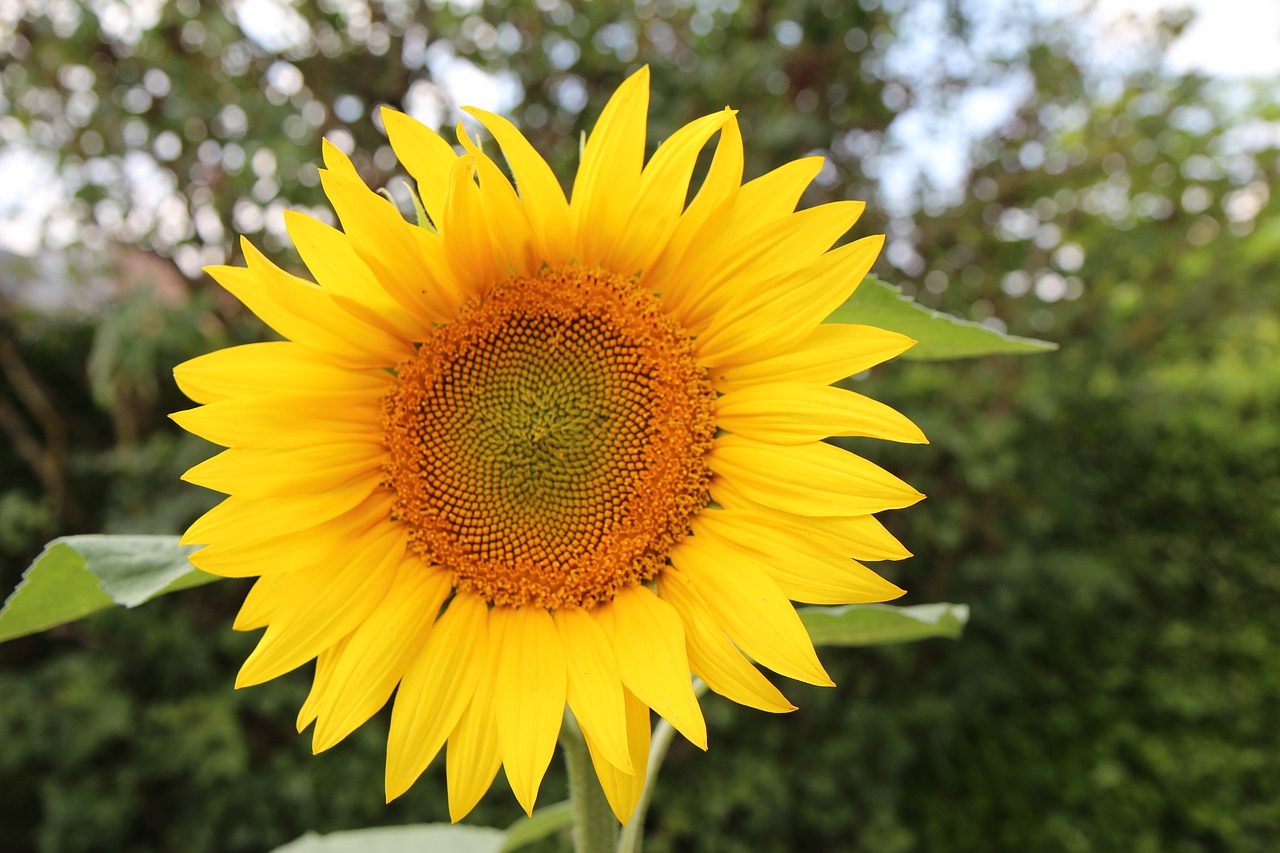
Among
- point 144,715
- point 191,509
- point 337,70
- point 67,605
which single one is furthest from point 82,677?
point 67,605

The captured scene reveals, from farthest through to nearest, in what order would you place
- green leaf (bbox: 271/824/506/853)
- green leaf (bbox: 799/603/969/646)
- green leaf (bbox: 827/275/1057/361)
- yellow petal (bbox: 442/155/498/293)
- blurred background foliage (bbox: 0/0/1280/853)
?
1. blurred background foliage (bbox: 0/0/1280/853)
2. green leaf (bbox: 271/824/506/853)
3. green leaf (bbox: 799/603/969/646)
4. green leaf (bbox: 827/275/1057/361)
5. yellow petal (bbox: 442/155/498/293)

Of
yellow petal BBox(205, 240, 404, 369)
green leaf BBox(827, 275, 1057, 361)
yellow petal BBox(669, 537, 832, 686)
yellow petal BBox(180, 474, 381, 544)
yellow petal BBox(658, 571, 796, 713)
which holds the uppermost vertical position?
green leaf BBox(827, 275, 1057, 361)

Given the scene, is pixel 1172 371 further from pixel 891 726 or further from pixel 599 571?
pixel 599 571

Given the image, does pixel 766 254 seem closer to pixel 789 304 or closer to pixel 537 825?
pixel 789 304

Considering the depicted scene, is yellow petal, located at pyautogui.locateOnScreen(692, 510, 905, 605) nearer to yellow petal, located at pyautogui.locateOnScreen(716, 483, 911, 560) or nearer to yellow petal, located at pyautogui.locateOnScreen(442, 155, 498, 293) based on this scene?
yellow petal, located at pyautogui.locateOnScreen(716, 483, 911, 560)

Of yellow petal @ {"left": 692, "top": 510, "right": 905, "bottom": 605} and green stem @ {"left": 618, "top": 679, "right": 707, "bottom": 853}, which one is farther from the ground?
yellow petal @ {"left": 692, "top": 510, "right": 905, "bottom": 605}

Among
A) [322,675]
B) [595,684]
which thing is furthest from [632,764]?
[322,675]

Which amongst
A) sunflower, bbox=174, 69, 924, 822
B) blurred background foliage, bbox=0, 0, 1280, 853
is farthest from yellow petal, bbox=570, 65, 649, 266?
blurred background foliage, bbox=0, 0, 1280, 853
